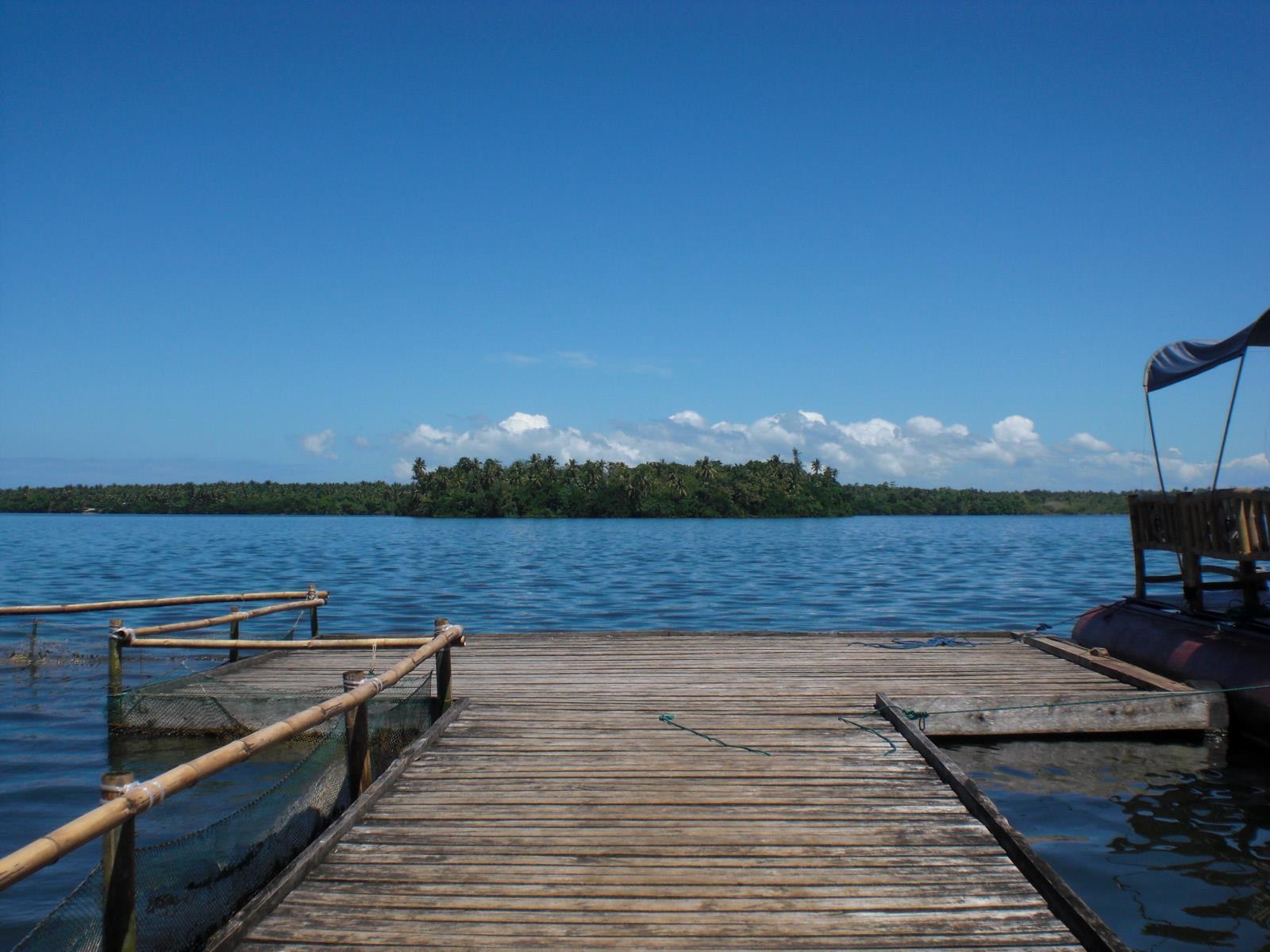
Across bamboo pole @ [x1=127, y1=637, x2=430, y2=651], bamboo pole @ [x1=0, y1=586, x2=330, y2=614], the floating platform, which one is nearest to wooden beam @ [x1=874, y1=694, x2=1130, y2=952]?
the floating platform

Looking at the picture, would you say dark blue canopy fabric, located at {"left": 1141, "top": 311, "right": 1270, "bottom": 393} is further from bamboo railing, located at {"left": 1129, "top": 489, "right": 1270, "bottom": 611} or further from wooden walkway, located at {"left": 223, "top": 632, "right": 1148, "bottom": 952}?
wooden walkway, located at {"left": 223, "top": 632, "right": 1148, "bottom": 952}

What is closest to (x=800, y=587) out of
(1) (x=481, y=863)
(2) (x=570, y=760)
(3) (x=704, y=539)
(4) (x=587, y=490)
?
(2) (x=570, y=760)

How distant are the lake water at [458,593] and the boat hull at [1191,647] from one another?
2.47 ft

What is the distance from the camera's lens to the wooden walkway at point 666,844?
159 inches

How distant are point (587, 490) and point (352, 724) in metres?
128

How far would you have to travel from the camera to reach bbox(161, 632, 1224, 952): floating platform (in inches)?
160

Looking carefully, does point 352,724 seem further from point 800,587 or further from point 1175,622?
point 800,587

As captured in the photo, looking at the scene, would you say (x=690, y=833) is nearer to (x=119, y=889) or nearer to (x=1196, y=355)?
(x=119, y=889)

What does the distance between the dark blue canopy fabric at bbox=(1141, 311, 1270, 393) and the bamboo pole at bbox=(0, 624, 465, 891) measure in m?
9.38

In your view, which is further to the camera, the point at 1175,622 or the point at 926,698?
the point at 1175,622

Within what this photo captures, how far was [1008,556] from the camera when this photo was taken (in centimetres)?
4531

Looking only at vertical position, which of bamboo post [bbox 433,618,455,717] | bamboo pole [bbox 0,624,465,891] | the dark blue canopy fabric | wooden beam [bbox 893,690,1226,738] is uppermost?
the dark blue canopy fabric

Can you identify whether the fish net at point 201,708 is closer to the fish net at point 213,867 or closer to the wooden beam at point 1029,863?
the fish net at point 213,867

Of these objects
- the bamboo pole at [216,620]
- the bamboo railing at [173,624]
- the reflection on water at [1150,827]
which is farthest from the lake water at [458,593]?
the bamboo pole at [216,620]
